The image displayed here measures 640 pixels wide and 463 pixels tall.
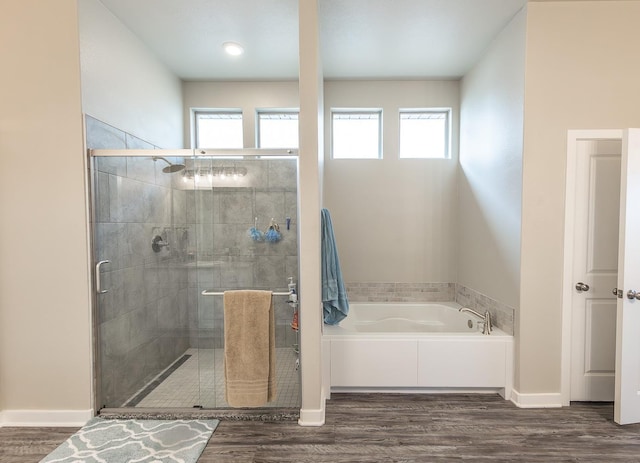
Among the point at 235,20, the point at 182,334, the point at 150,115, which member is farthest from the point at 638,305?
the point at 150,115

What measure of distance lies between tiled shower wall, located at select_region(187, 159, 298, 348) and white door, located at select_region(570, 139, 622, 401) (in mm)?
2138

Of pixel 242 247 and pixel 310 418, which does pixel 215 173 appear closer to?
pixel 242 247

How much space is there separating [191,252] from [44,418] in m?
1.48

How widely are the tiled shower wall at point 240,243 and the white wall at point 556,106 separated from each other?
5.85 ft

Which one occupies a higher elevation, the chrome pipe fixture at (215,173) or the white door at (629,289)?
the chrome pipe fixture at (215,173)

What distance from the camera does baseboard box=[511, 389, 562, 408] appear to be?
7.56 feet

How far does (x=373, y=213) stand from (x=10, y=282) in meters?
3.09

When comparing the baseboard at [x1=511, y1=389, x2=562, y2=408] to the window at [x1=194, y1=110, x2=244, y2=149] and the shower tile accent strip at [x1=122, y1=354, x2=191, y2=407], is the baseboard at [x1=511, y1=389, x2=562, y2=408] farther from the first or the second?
the window at [x1=194, y1=110, x2=244, y2=149]

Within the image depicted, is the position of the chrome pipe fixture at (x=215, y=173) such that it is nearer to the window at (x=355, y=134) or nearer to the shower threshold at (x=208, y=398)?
the shower threshold at (x=208, y=398)

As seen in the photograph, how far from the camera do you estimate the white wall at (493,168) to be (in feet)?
7.69

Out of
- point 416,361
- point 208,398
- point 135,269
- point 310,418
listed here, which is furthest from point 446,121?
point 208,398

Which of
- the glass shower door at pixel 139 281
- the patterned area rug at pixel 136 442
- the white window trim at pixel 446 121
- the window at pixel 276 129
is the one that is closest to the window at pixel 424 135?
the white window trim at pixel 446 121

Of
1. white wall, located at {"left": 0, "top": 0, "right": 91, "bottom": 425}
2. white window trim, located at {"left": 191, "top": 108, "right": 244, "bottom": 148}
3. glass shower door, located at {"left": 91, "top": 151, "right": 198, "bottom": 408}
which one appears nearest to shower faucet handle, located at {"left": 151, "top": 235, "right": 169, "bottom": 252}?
glass shower door, located at {"left": 91, "top": 151, "right": 198, "bottom": 408}

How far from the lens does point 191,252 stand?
234cm
